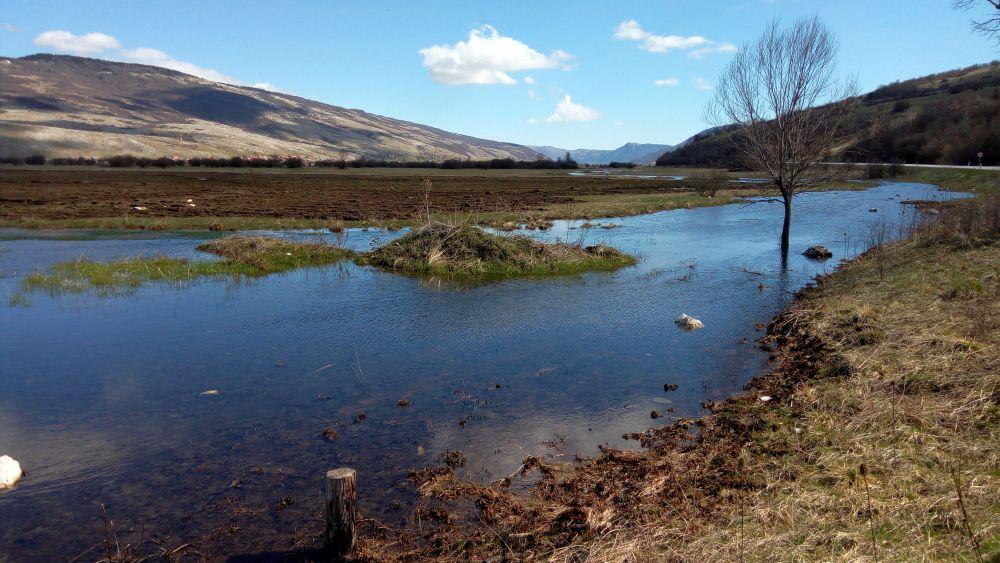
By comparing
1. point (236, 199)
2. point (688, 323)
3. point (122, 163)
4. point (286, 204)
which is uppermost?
point (122, 163)

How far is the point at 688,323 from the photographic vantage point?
1303 centimetres

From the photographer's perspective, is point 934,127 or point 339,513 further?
point 934,127

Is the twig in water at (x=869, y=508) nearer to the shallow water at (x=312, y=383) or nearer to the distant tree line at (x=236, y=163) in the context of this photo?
the shallow water at (x=312, y=383)

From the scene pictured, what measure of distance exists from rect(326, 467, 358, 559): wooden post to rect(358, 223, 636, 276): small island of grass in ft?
45.3

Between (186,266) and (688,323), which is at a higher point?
(186,266)

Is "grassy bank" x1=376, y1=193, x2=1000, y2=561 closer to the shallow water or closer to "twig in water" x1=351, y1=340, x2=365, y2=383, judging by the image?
the shallow water

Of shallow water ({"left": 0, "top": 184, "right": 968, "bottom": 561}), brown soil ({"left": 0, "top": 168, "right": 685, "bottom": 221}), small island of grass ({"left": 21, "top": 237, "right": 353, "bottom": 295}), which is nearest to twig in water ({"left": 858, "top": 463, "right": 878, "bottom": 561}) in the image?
shallow water ({"left": 0, "top": 184, "right": 968, "bottom": 561})

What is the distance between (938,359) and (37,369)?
46.6 feet

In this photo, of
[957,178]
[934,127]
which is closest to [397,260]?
[957,178]

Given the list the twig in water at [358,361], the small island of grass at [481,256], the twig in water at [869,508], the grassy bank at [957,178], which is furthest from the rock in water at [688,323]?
the grassy bank at [957,178]

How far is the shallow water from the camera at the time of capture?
6355 mm

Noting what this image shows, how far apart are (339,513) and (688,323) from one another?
31.7ft

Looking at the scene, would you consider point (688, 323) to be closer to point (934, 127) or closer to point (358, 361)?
point (358, 361)

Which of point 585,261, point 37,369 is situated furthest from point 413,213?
point 37,369
